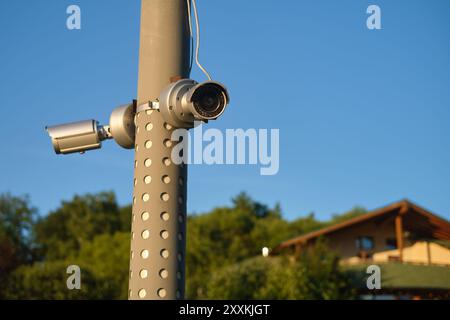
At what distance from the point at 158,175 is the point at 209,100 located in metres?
0.39

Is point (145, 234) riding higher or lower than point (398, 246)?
lower

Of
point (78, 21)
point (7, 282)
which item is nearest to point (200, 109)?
point (78, 21)

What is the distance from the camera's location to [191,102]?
7.76 ft

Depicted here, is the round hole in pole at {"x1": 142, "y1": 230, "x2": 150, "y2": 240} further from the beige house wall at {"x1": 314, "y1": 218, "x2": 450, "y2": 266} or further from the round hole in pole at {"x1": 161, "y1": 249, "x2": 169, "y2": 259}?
the beige house wall at {"x1": 314, "y1": 218, "x2": 450, "y2": 266}

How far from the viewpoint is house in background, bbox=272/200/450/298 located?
101 feet

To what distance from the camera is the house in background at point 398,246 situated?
3072 cm

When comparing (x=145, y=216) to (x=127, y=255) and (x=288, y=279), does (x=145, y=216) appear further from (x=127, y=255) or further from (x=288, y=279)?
(x=127, y=255)

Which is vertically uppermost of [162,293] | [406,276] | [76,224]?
[76,224]

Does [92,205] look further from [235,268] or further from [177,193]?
[177,193]
